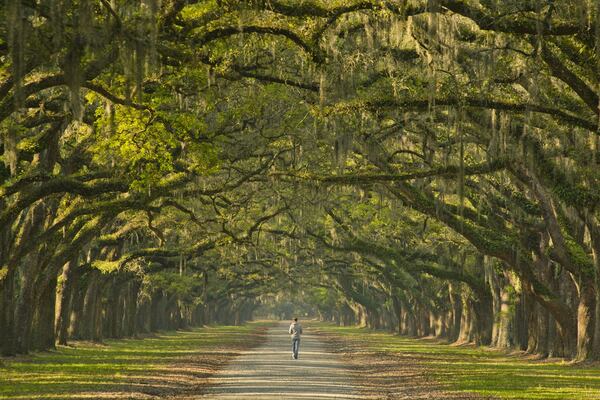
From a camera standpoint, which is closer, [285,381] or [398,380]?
[285,381]

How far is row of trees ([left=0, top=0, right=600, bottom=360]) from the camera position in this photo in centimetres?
1576

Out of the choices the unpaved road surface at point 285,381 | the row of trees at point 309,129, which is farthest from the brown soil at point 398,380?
the row of trees at point 309,129

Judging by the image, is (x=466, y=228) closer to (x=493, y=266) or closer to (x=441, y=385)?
(x=441, y=385)

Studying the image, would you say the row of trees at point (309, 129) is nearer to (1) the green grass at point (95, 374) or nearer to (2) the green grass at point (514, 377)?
(1) the green grass at point (95, 374)

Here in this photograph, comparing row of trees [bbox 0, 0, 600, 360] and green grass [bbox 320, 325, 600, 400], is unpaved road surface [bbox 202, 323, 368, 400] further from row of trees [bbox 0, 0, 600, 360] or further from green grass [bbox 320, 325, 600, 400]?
row of trees [bbox 0, 0, 600, 360]

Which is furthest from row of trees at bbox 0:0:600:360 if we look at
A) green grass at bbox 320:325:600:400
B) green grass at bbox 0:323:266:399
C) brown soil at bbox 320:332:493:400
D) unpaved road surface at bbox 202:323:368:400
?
unpaved road surface at bbox 202:323:368:400

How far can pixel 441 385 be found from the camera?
26750mm

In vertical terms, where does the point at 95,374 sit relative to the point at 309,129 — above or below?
below

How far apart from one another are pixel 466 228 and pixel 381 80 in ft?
37.5

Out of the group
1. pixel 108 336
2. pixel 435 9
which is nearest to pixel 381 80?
pixel 435 9

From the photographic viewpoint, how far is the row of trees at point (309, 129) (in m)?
15.8

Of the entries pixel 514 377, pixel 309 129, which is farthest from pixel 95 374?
pixel 514 377

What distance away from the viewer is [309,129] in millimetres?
29078

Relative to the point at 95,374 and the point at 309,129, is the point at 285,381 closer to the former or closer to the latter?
the point at 95,374
